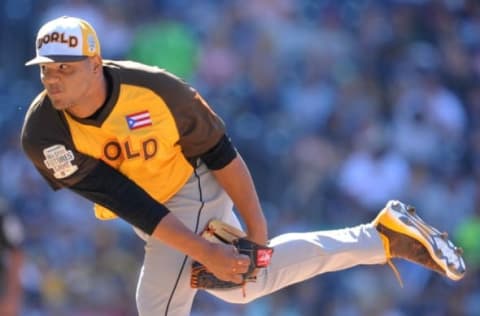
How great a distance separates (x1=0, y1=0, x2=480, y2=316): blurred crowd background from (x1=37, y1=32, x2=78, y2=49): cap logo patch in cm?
463

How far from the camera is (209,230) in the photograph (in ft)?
18.9

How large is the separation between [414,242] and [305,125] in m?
4.45

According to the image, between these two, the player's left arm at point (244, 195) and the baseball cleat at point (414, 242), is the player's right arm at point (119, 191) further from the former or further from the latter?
the baseball cleat at point (414, 242)

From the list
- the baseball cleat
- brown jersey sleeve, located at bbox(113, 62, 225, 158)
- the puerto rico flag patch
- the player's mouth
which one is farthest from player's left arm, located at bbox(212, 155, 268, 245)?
the player's mouth

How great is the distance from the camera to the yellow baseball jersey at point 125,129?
5344mm

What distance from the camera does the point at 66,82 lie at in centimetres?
518

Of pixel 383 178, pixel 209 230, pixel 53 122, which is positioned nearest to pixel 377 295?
pixel 383 178

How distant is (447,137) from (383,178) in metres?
0.72

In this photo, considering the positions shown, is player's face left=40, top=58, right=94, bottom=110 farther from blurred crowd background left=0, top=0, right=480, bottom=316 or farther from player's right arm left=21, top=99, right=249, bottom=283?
blurred crowd background left=0, top=0, right=480, bottom=316

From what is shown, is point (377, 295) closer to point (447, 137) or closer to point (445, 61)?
point (447, 137)

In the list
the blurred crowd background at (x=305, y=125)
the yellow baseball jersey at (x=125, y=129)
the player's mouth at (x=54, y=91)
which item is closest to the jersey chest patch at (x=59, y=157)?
the yellow baseball jersey at (x=125, y=129)

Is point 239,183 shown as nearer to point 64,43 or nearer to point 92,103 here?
point 92,103

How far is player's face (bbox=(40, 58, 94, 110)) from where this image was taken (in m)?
5.17

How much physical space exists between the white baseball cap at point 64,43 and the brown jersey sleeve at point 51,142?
0.84 ft
